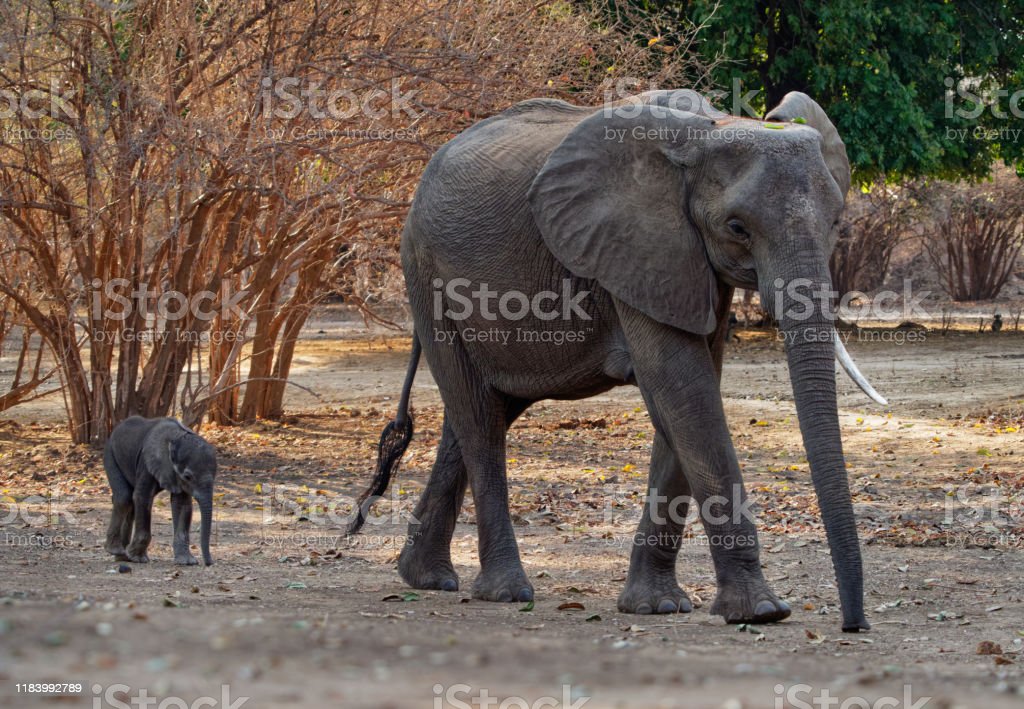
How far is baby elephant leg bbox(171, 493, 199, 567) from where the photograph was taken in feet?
31.6

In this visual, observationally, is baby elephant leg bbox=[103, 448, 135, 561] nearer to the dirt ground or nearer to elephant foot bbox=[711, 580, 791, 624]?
the dirt ground

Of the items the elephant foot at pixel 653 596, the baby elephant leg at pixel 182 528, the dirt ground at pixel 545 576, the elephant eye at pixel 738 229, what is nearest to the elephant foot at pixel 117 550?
the dirt ground at pixel 545 576

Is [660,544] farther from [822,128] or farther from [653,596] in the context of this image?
[822,128]

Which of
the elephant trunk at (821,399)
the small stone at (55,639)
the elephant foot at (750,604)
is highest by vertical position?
the elephant trunk at (821,399)

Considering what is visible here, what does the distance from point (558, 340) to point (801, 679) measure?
3.37 m

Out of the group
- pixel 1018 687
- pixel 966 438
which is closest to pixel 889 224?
pixel 966 438

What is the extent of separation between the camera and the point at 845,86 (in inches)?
965

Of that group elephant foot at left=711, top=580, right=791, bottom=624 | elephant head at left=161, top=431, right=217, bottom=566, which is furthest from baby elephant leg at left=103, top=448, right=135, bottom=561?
elephant foot at left=711, top=580, right=791, bottom=624

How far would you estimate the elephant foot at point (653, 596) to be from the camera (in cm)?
799

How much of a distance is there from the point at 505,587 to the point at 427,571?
72 centimetres

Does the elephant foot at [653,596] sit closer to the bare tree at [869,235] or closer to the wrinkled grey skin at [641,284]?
the wrinkled grey skin at [641,284]

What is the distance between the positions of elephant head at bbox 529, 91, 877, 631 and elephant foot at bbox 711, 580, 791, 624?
0.44 metres

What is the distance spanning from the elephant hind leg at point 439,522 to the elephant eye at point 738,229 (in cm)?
214

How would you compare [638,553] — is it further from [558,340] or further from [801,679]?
[801,679]
